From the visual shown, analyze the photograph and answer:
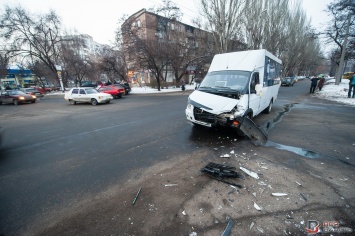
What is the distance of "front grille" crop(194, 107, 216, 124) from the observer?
488 centimetres

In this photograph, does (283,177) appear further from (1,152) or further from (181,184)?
(1,152)

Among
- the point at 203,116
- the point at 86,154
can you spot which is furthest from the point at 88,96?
the point at 203,116

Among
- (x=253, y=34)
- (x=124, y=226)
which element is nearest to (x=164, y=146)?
(x=124, y=226)

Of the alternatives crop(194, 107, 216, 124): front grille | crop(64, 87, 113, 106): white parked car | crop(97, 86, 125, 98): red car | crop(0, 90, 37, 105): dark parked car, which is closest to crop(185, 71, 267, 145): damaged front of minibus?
crop(194, 107, 216, 124): front grille

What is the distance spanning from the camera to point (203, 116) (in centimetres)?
507

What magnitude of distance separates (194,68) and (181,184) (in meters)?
31.0

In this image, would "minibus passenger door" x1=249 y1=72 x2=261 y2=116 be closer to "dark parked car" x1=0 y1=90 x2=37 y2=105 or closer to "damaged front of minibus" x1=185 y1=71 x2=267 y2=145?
"damaged front of minibus" x1=185 y1=71 x2=267 y2=145

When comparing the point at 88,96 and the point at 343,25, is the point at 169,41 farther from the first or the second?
the point at 343,25

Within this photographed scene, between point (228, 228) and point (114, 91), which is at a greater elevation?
point (114, 91)

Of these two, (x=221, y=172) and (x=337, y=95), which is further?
(x=337, y=95)

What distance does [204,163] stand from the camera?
151 inches

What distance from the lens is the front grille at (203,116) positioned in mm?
4882

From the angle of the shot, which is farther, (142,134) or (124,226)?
(142,134)

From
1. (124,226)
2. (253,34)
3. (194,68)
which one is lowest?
(124,226)
